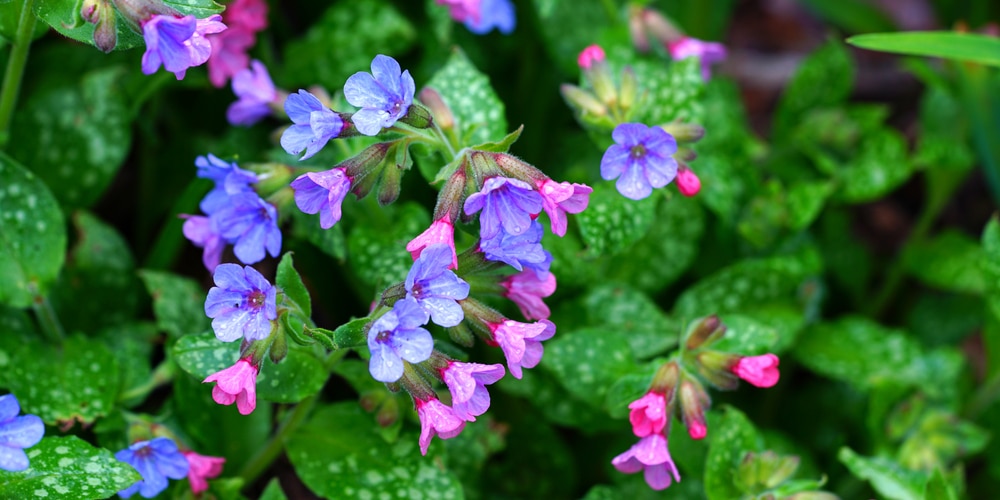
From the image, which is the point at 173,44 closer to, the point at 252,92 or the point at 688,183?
the point at 252,92

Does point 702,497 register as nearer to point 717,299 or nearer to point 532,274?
point 717,299

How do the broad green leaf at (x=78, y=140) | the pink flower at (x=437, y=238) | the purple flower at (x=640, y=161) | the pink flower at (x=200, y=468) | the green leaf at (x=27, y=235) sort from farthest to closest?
the broad green leaf at (x=78, y=140) < the green leaf at (x=27, y=235) < the pink flower at (x=200, y=468) < the purple flower at (x=640, y=161) < the pink flower at (x=437, y=238)

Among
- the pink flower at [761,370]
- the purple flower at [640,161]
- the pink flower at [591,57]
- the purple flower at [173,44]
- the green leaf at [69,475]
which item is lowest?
the green leaf at [69,475]

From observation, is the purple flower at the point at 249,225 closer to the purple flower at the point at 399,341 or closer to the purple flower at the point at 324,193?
the purple flower at the point at 324,193

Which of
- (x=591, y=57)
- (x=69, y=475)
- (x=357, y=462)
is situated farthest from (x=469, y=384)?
(x=591, y=57)

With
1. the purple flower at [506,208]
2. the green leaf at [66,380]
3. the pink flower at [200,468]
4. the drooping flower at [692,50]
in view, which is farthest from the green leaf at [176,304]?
the drooping flower at [692,50]

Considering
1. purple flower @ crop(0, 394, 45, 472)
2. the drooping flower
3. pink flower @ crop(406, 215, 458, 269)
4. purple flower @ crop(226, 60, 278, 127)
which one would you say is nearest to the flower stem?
purple flower @ crop(226, 60, 278, 127)

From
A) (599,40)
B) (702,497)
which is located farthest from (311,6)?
(702,497)
